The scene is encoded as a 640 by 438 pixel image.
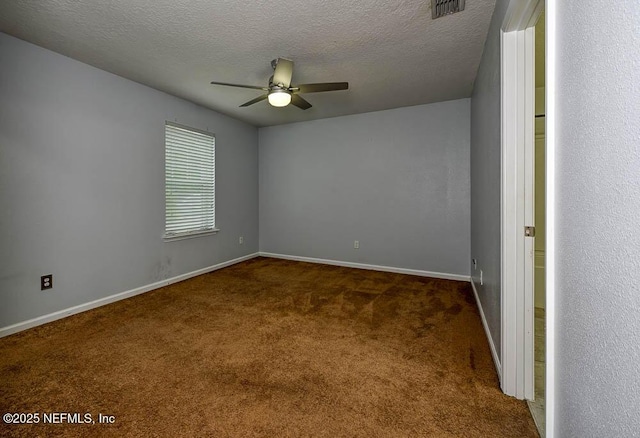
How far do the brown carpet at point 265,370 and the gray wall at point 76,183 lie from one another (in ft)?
1.26

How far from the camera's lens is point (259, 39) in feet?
7.79

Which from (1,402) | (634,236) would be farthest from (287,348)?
(634,236)

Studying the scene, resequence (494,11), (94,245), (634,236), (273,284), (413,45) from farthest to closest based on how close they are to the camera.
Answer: (273,284) → (94,245) → (413,45) → (494,11) → (634,236)

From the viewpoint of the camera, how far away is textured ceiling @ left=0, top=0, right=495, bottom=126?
2006 millimetres

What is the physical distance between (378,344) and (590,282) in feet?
5.75

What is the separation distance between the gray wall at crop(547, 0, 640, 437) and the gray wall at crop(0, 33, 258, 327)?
142 inches

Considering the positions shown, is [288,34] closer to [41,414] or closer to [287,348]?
[287,348]

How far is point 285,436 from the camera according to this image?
4.35 ft

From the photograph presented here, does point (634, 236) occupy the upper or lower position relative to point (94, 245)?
upper

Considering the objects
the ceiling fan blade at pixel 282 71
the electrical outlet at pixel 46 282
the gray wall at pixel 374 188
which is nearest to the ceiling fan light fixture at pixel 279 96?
the ceiling fan blade at pixel 282 71

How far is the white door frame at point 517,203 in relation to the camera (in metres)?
1.53

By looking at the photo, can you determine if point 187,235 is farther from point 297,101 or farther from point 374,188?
point 374,188

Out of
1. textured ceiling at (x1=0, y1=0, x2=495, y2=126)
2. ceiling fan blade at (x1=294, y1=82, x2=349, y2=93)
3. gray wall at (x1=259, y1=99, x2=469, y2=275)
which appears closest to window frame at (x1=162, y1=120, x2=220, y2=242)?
textured ceiling at (x1=0, y1=0, x2=495, y2=126)

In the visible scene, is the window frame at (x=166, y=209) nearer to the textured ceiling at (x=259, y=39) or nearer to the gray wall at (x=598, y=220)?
the textured ceiling at (x=259, y=39)
